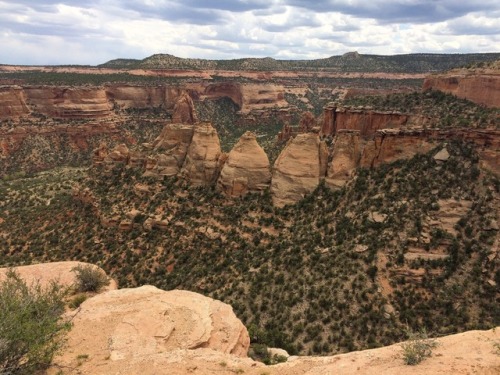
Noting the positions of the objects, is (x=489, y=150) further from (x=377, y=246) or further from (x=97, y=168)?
(x=97, y=168)

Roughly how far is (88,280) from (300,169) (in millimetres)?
21914

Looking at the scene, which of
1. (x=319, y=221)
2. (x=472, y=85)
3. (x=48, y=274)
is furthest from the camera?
(x=472, y=85)

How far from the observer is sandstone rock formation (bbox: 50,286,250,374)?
56.0ft

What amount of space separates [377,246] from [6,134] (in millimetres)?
96999

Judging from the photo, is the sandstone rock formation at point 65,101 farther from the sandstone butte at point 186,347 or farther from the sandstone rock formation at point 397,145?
the sandstone butte at point 186,347

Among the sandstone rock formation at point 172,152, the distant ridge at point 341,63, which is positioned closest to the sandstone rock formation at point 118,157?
the sandstone rock formation at point 172,152

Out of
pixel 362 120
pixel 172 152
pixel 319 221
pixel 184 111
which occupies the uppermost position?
pixel 362 120

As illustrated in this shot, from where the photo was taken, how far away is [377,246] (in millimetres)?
30906

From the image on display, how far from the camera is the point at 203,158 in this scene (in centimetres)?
4450

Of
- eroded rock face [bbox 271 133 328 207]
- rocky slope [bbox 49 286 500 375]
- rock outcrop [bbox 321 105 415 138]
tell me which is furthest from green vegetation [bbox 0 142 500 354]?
rock outcrop [bbox 321 105 415 138]

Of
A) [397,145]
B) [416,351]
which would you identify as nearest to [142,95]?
[397,145]

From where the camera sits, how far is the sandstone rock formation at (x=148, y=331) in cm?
1708

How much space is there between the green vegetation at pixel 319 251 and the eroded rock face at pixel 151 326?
268 inches

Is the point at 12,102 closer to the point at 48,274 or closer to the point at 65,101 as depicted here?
the point at 65,101
